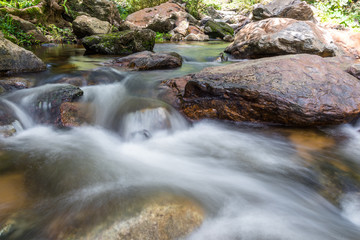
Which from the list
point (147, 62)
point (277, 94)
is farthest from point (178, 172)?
point (147, 62)

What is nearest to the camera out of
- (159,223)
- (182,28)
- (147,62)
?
(159,223)

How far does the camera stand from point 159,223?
1.46 meters

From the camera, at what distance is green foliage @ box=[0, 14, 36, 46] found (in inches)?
303

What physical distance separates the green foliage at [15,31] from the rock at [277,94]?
24.7 ft

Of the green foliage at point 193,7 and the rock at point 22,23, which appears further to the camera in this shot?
the green foliage at point 193,7

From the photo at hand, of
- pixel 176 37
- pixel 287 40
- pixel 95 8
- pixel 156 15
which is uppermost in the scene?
pixel 95 8

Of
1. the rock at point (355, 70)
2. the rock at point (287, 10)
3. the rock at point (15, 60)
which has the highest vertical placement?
the rock at point (287, 10)

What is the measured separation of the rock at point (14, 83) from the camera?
373cm

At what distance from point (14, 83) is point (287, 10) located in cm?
1245

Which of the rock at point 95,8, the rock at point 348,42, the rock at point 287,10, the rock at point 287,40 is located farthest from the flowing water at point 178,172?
the rock at point 95,8

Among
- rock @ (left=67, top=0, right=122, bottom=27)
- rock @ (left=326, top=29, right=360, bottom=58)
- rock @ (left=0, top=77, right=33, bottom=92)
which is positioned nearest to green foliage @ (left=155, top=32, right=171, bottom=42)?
rock @ (left=67, top=0, right=122, bottom=27)

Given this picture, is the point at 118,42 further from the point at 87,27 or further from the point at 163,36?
the point at 163,36

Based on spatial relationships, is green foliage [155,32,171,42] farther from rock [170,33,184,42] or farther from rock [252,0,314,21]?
rock [252,0,314,21]

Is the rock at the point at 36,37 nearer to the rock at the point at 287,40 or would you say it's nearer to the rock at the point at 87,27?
the rock at the point at 87,27
